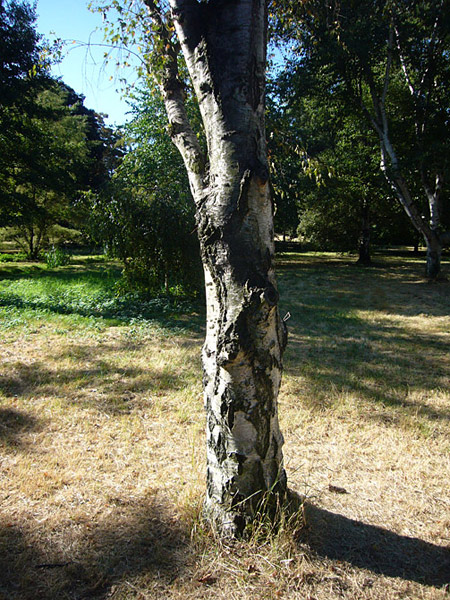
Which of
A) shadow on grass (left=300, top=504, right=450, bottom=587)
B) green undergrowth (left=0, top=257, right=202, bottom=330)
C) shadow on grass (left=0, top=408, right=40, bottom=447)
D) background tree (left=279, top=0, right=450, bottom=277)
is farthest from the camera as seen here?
background tree (left=279, top=0, right=450, bottom=277)

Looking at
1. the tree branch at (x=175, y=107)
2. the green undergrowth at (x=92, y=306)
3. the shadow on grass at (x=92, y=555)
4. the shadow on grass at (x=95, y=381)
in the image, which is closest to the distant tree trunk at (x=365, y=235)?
the green undergrowth at (x=92, y=306)

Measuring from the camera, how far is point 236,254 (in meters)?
2.09

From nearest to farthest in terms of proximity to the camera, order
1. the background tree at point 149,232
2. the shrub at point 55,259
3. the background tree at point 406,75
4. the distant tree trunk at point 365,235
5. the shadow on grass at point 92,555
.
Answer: the shadow on grass at point 92,555 → the background tree at point 149,232 → the background tree at point 406,75 → the shrub at point 55,259 → the distant tree trunk at point 365,235

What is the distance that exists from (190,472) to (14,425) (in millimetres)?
1788

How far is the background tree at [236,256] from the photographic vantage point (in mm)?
2039

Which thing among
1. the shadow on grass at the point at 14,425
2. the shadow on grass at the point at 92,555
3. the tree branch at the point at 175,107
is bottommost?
the shadow on grass at the point at 92,555

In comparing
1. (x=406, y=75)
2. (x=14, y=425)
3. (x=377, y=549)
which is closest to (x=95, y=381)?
(x=14, y=425)

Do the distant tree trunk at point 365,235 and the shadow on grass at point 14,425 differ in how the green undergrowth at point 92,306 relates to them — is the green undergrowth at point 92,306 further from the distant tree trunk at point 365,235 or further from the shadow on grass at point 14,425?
the distant tree trunk at point 365,235

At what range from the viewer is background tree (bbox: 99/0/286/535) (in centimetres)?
204

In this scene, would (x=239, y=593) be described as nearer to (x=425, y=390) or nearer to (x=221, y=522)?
(x=221, y=522)

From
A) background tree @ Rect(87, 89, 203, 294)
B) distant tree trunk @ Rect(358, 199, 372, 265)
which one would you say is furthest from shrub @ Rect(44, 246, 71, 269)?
distant tree trunk @ Rect(358, 199, 372, 265)

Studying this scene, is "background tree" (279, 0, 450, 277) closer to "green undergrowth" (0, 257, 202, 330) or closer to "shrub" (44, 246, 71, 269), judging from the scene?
"green undergrowth" (0, 257, 202, 330)

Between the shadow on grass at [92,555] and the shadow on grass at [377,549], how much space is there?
0.82m

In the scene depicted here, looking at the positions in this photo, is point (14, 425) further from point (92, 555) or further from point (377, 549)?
point (377, 549)
